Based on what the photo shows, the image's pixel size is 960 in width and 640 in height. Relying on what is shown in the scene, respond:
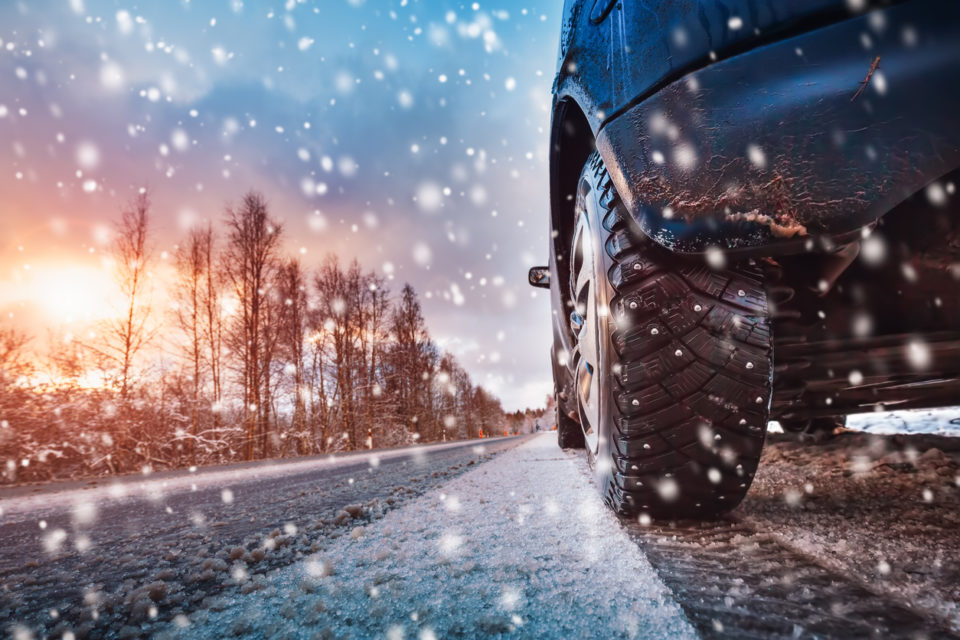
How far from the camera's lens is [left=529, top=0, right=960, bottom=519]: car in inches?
34.9

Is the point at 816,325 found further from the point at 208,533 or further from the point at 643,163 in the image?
the point at 208,533

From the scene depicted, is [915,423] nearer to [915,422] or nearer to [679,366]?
[915,422]

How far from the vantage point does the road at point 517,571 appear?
2.32ft

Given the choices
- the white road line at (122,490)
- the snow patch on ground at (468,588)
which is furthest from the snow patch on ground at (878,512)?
the white road line at (122,490)

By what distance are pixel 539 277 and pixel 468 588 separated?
2.29 m

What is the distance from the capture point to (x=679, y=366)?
1.14 m

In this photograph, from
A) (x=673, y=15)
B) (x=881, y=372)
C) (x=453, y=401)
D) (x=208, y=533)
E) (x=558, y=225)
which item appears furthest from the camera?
(x=453, y=401)

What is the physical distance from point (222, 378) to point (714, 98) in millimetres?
17849

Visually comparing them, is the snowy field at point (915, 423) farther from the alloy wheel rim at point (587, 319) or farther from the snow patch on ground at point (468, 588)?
the snow patch on ground at point (468, 588)

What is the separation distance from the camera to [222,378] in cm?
1541

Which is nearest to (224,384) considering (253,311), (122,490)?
(253,311)

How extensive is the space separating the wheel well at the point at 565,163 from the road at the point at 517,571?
120 cm

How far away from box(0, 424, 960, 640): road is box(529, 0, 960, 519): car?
0.85ft

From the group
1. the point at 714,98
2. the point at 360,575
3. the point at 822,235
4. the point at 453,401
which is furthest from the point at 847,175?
the point at 453,401
